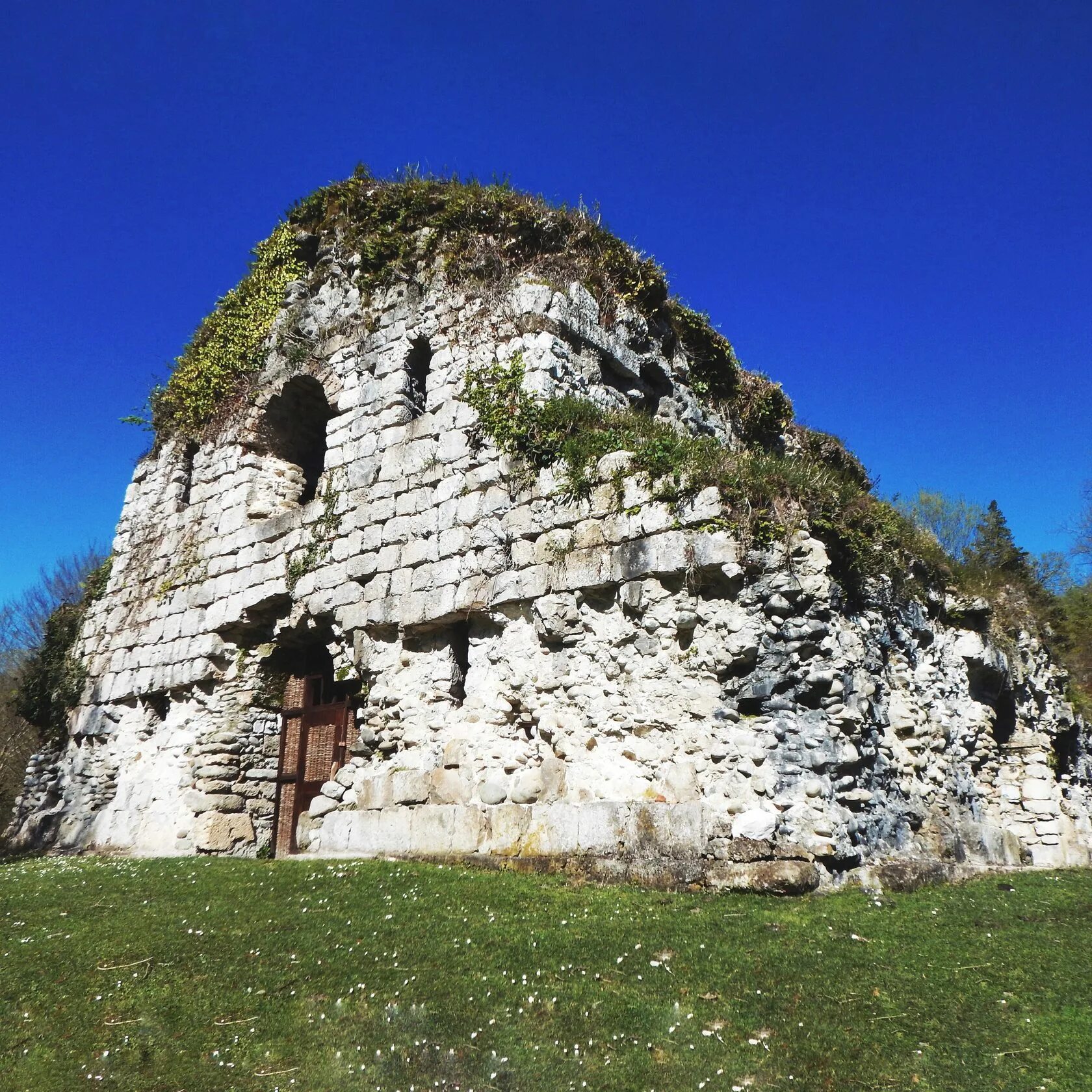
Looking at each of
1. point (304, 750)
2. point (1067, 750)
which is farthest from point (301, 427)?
point (1067, 750)

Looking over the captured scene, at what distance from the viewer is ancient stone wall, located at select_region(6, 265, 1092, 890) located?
708 cm

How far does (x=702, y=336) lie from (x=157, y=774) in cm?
973

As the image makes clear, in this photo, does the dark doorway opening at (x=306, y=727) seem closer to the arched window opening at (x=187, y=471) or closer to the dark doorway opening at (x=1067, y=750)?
the arched window opening at (x=187, y=471)

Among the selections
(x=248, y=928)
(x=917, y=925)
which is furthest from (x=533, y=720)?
(x=917, y=925)

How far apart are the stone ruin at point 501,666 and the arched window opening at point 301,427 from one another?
0.05 meters

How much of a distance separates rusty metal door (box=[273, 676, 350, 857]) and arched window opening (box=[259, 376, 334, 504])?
3.21 metres

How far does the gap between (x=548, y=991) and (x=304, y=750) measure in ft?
22.3

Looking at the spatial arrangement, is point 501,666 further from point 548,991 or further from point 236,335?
point 236,335

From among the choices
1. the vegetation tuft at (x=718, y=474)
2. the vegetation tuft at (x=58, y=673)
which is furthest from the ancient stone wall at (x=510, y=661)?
the vegetation tuft at (x=58, y=673)

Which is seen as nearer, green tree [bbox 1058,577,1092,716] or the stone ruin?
the stone ruin

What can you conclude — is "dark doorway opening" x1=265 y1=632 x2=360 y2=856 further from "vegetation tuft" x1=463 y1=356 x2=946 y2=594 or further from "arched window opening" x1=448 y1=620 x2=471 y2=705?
"vegetation tuft" x1=463 y1=356 x2=946 y2=594

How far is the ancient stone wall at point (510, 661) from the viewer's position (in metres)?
7.08

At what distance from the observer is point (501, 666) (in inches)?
335

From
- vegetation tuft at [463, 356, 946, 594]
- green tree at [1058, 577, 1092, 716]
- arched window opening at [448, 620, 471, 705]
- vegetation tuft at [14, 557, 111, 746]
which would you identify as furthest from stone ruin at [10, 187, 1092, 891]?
green tree at [1058, 577, 1092, 716]
